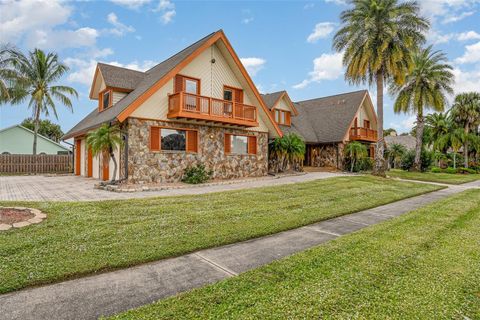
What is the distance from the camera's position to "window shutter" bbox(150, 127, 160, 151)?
41.0 feet

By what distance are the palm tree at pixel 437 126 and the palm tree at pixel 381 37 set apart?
21263 millimetres

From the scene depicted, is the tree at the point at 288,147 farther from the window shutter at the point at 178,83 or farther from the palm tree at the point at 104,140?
the palm tree at the point at 104,140

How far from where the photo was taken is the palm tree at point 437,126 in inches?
1373

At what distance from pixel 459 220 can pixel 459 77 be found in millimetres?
24500

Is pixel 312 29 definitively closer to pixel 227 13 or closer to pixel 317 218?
pixel 227 13

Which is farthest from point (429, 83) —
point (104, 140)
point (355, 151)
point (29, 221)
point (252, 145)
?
point (29, 221)

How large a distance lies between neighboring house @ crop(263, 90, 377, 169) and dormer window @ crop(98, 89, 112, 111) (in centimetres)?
1096

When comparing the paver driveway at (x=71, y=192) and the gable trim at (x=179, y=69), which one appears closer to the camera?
the paver driveway at (x=71, y=192)

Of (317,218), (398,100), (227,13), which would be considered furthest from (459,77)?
(317,218)

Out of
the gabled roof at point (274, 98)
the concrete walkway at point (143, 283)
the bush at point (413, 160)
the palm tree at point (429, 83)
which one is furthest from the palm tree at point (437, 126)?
the concrete walkway at point (143, 283)

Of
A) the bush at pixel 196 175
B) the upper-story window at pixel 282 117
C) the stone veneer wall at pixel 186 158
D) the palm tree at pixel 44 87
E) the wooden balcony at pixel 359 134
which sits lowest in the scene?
the bush at pixel 196 175

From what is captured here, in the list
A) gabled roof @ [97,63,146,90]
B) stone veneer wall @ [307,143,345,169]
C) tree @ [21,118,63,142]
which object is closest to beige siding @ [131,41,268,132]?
gabled roof @ [97,63,146,90]

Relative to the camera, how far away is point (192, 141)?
13.9 metres

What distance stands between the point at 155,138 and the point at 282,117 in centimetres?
1178
